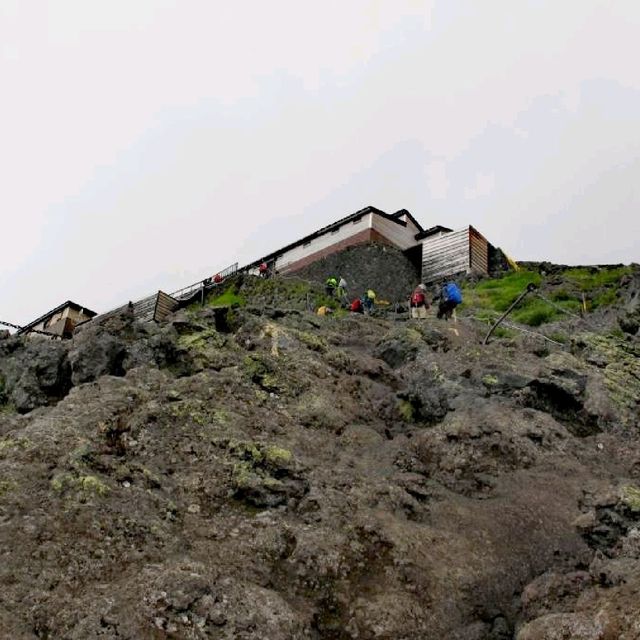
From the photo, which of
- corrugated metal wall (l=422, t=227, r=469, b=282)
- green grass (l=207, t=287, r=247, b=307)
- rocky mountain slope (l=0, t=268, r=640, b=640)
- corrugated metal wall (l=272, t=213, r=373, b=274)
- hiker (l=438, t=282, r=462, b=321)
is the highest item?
corrugated metal wall (l=272, t=213, r=373, b=274)

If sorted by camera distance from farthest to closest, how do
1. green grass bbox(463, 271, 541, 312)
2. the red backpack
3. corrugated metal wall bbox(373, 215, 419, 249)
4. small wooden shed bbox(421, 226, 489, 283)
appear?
corrugated metal wall bbox(373, 215, 419, 249), small wooden shed bbox(421, 226, 489, 283), green grass bbox(463, 271, 541, 312), the red backpack

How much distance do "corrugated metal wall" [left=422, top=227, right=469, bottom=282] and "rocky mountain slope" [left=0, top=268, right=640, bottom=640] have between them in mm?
25071

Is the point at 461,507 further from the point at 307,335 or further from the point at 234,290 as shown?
the point at 234,290

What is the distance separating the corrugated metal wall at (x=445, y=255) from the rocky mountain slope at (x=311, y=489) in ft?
82.3

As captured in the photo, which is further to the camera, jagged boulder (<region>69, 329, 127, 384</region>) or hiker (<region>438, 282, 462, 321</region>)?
hiker (<region>438, 282, 462, 321</region>)

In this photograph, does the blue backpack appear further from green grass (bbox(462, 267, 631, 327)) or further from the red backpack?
green grass (bbox(462, 267, 631, 327))

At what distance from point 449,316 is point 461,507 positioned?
1619cm

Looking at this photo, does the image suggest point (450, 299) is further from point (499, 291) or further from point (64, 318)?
point (64, 318)

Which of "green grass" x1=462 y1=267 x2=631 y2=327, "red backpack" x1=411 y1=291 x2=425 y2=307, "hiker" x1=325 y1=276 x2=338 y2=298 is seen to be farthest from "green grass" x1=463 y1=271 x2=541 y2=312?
"hiker" x1=325 y1=276 x2=338 y2=298

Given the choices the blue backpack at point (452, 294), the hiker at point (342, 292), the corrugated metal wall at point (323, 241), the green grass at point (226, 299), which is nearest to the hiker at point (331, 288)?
the hiker at point (342, 292)

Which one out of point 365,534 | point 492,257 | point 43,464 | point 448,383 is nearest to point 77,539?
point 43,464

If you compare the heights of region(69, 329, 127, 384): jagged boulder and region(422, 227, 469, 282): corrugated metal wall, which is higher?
region(422, 227, 469, 282): corrugated metal wall

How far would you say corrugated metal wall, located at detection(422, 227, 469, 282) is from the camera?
45.3 meters

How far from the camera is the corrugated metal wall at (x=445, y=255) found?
45.3 m
